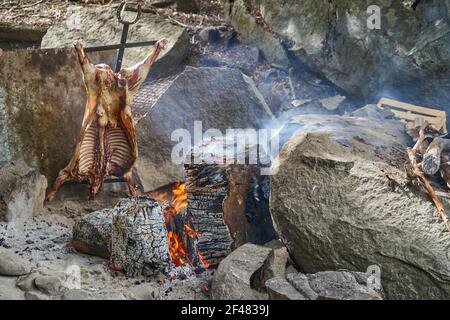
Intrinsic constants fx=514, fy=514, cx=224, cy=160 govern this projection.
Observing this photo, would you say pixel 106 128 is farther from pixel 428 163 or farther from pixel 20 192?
pixel 428 163

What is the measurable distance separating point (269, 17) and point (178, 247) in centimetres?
435

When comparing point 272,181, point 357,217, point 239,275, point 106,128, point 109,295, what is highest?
point 106,128

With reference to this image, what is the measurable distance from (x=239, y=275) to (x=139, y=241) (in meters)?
0.86

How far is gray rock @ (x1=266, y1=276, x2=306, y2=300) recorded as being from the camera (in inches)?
123

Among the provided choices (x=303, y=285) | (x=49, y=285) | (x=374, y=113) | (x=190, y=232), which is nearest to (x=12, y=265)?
(x=49, y=285)

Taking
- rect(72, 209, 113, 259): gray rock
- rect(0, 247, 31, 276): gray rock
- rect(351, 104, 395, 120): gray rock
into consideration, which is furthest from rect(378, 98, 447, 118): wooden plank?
rect(0, 247, 31, 276): gray rock

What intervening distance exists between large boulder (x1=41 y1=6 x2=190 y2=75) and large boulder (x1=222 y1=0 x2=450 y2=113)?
1.45m

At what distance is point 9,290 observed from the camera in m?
3.60

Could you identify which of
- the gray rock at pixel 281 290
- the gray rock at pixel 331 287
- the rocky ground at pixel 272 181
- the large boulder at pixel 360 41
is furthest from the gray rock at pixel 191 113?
the gray rock at pixel 331 287

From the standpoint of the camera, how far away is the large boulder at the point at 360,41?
6.05 meters

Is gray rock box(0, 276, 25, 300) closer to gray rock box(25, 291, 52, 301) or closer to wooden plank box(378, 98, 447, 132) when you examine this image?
gray rock box(25, 291, 52, 301)

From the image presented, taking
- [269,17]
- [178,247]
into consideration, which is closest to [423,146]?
[178,247]

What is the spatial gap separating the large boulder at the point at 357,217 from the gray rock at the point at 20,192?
8.00ft
